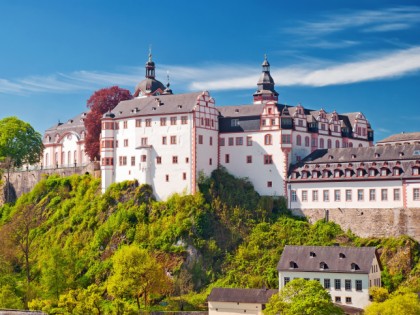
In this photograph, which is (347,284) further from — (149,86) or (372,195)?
(149,86)

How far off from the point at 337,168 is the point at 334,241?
790 centimetres

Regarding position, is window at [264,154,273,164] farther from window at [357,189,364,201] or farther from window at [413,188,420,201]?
window at [413,188,420,201]

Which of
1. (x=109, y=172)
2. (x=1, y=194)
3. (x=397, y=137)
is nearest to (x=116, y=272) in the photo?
(x=109, y=172)

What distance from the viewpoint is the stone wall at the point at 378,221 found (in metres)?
83.1

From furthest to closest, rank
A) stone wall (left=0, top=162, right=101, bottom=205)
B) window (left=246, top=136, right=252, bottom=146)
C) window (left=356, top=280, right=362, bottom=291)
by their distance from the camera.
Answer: stone wall (left=0, top=162, right=101, bottom=205), window (left=246, top=136, right=252, bottom=146), window (left=356, top=280, right=362, bottom=291)

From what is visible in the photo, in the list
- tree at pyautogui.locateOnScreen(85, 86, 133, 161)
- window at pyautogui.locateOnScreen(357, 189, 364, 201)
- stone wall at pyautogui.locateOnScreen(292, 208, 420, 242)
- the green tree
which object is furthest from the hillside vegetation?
the green tree

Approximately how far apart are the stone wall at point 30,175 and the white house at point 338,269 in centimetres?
3502

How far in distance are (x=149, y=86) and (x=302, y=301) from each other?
4944 centimetres

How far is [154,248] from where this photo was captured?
90.1 m

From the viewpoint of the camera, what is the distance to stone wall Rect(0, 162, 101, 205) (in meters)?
108

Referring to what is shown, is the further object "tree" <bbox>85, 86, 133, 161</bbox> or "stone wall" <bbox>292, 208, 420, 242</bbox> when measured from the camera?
"tree" <bbox>85, 86, 133, 161</bbox>

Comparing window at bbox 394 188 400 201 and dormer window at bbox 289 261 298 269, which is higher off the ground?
window at bbox 394 188 400 201

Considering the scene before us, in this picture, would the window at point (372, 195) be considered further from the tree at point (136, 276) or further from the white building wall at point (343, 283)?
the tree at point (136, 276)

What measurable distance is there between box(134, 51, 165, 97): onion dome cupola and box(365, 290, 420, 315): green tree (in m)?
51.1
